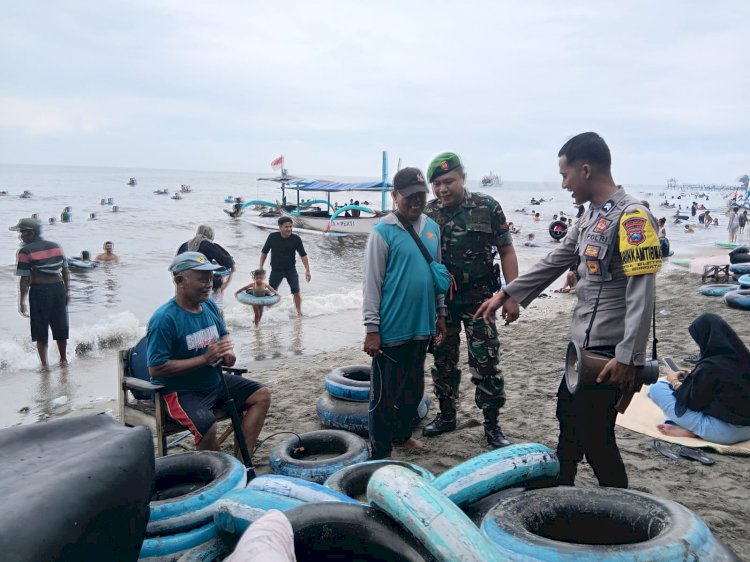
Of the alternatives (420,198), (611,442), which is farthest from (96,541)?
(420,198)

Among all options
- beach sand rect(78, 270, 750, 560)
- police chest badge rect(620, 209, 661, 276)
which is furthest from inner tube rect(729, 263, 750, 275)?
police chest badge rect(620, 209, 661, 276)

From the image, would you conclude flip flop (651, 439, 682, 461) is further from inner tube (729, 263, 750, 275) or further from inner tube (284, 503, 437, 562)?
inner tube (729, 263, 750, 275)

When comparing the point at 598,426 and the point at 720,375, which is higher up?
the point at 598,426

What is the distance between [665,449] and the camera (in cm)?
476

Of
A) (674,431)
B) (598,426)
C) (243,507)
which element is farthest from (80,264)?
(598,426)

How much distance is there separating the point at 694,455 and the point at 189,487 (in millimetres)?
3919

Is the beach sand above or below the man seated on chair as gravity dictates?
below

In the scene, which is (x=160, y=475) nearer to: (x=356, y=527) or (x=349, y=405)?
(x=356, y=527)

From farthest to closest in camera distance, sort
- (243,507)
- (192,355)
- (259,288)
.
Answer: (259,288)
(192,355)
(243,507)

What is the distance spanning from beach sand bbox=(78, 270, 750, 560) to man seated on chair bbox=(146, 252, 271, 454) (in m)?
0.84

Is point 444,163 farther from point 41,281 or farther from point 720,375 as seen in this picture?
point 41,281

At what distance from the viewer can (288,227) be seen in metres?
11.4

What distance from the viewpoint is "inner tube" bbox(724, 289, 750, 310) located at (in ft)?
35.2

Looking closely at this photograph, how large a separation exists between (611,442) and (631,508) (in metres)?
0.66
